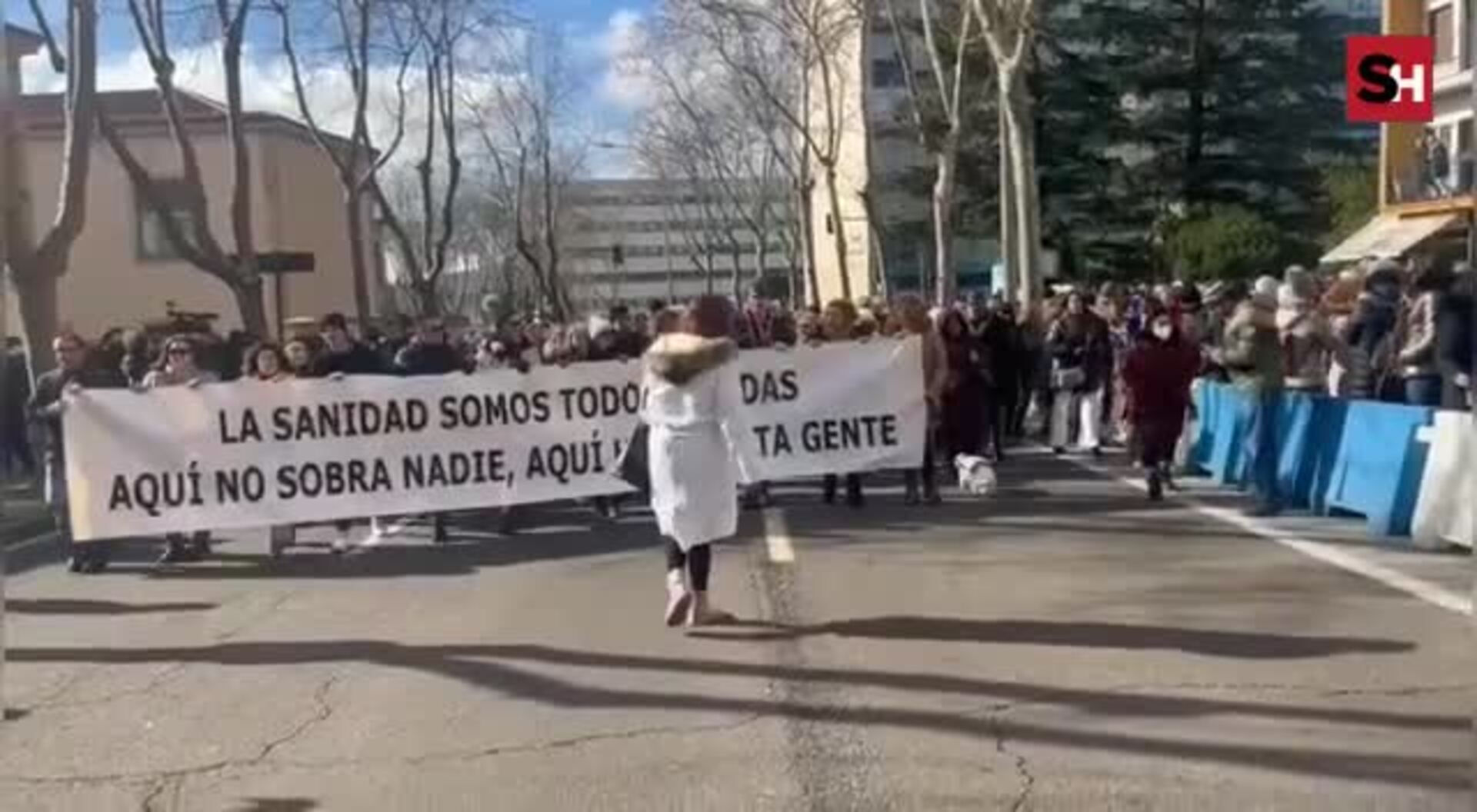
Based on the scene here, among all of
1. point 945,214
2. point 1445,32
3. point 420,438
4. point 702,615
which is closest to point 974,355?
point 420,438

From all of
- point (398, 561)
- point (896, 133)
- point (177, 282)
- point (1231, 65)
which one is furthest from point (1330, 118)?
point (398, 561)

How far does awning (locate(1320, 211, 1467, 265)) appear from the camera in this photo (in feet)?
96.4

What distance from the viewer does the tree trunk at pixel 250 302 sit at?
944 inches

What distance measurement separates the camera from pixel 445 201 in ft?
155

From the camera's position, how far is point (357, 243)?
33625mm

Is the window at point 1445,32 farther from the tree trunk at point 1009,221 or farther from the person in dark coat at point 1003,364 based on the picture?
the person in dark coat at point 1003,364

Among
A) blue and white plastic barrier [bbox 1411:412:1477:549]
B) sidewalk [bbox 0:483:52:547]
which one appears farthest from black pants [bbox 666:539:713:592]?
sidewalk [bbox 0:483:52:547]

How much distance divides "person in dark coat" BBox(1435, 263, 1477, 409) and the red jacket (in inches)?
83.6

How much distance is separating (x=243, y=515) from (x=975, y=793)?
7.72 meters

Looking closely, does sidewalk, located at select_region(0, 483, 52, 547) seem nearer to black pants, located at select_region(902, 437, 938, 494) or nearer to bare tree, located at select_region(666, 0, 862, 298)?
black pants, located at select_region(902, 437, 938, 494)

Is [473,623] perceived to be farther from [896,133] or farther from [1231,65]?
[896,133]

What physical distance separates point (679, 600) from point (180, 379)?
5.04 metres

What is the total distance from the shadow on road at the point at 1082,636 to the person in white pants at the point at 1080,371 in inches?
389

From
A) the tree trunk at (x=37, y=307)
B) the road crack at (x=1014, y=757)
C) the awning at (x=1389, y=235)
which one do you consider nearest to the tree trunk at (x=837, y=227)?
the awning at (x=1389, y=235)
